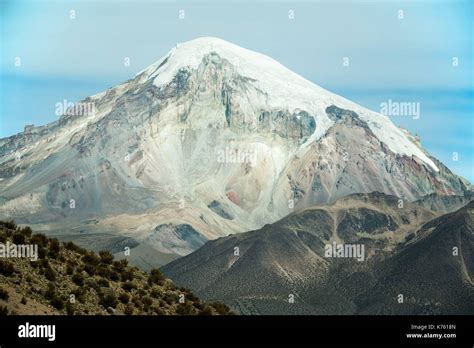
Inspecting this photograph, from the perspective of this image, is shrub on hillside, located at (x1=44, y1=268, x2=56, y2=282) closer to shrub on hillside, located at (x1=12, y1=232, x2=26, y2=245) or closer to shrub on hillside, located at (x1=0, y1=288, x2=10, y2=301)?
shrub on hillside, located at (x1=12, y1=232, x2=26, y2=245)

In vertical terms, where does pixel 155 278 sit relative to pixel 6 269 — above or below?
below

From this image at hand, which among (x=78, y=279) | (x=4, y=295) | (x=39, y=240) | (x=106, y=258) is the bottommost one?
(x=4, y=295)

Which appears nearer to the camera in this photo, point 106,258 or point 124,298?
point 124,298

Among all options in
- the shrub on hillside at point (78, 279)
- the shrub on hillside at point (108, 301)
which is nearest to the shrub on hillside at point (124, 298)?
the shrub on hillside at point (108, 301)

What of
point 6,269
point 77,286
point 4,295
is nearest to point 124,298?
point 77,286

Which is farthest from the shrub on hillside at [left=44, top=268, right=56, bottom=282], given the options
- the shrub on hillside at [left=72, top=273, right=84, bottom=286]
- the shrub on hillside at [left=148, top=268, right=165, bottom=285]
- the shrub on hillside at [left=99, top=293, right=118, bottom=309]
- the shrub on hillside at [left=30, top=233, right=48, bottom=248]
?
the shrub on hillside at [left=148, top=268, right=165, bottom=285]

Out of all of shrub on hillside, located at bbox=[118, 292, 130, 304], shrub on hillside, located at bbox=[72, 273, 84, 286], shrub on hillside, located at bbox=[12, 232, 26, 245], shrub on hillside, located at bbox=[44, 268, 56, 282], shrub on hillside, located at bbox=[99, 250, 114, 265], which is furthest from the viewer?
shrub on hillside, located at bbox=[99, 250, 114, 265]

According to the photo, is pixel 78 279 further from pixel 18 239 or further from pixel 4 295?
pixel 4 295

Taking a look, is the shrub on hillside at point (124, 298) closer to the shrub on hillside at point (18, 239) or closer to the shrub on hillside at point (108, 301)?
the shrub on hillside at point (108, 301)
